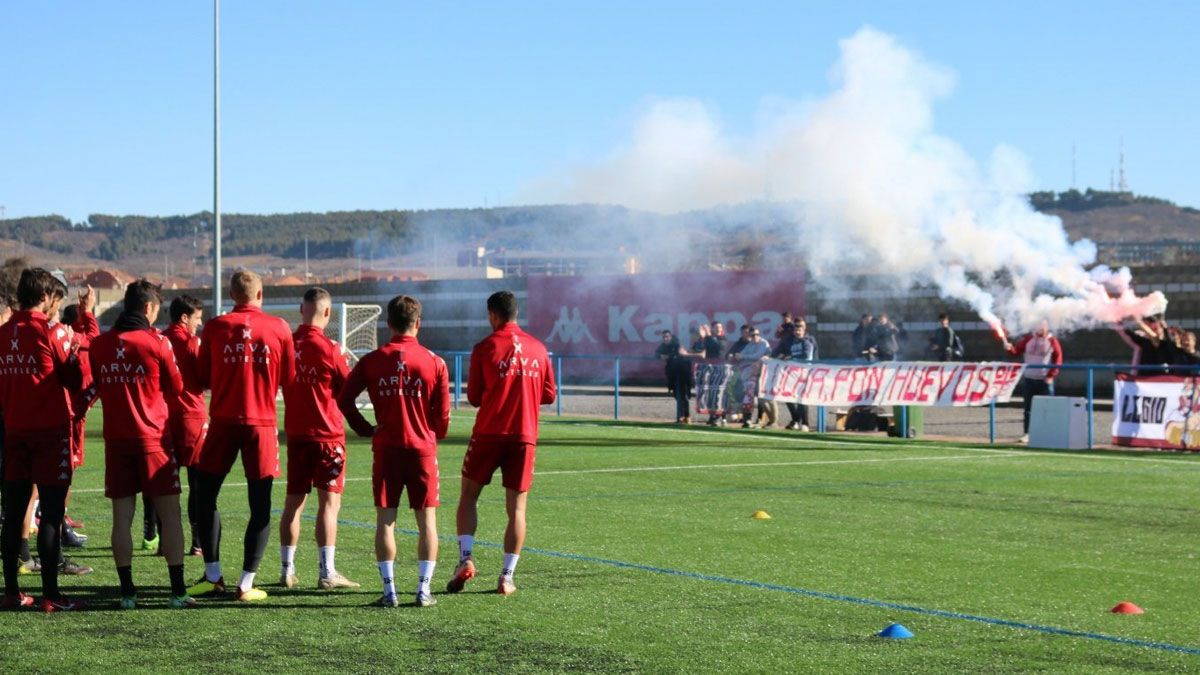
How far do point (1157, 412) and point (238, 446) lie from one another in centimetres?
1606

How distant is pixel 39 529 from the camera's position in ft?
28.5

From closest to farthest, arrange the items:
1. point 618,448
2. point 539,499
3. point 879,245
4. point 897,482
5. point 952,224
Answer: point 539,499
point 897,482
point 618,448
point 952,224
point 879,245

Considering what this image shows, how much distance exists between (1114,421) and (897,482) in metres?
6.92

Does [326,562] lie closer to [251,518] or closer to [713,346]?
[251,518]

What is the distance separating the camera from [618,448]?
2120cm

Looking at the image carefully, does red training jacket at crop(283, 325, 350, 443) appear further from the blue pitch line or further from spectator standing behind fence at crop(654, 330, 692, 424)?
spectator standing behind fence at crop(654, 330, 692, 424)

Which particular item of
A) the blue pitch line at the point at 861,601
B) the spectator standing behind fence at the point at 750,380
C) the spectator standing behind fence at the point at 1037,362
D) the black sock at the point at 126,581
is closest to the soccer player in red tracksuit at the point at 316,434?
the black sock at the point at 126,581

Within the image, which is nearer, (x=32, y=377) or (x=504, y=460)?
(x=32, y=377)

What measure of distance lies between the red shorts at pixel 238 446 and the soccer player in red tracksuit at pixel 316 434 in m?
0.32

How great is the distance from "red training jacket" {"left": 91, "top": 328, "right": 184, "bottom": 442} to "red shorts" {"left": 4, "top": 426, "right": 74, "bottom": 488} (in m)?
0.26

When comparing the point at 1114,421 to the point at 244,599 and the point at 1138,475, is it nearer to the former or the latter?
the point at 1138,475

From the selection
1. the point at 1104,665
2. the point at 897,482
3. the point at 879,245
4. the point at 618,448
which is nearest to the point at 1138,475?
the point at 897,482

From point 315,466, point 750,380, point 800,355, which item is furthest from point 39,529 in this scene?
point 750,380

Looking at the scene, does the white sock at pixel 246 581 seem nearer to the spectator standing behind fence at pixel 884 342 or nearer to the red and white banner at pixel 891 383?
the red and white banner at pixel 891 383
